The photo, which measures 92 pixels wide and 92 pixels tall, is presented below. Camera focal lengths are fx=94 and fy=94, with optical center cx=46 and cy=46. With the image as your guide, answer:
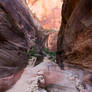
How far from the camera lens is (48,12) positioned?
802 inches

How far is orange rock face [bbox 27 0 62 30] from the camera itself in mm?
20000

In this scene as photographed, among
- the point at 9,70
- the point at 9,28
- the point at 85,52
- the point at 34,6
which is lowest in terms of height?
the point at 9,70

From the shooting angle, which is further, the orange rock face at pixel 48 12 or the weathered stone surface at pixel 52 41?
the orange rock face at pixel 48 12

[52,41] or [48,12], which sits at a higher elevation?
[48,12]

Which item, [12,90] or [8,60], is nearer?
[12,90]

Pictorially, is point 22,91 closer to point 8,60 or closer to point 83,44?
point 8,60

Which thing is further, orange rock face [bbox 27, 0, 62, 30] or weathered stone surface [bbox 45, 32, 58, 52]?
orange rock face [bbox 27, 0, 62, 30]

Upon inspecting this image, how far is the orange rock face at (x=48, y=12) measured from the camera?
20.0 metres

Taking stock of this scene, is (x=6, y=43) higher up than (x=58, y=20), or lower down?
lower down

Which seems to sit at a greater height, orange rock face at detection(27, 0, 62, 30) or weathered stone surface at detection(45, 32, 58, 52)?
orange rock face at detection(27, 0, 62, 30)

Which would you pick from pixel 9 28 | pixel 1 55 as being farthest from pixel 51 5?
pixel 1 55

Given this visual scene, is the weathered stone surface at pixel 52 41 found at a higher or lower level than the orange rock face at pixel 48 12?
lower

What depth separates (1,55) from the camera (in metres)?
3.36

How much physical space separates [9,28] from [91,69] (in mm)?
3732
